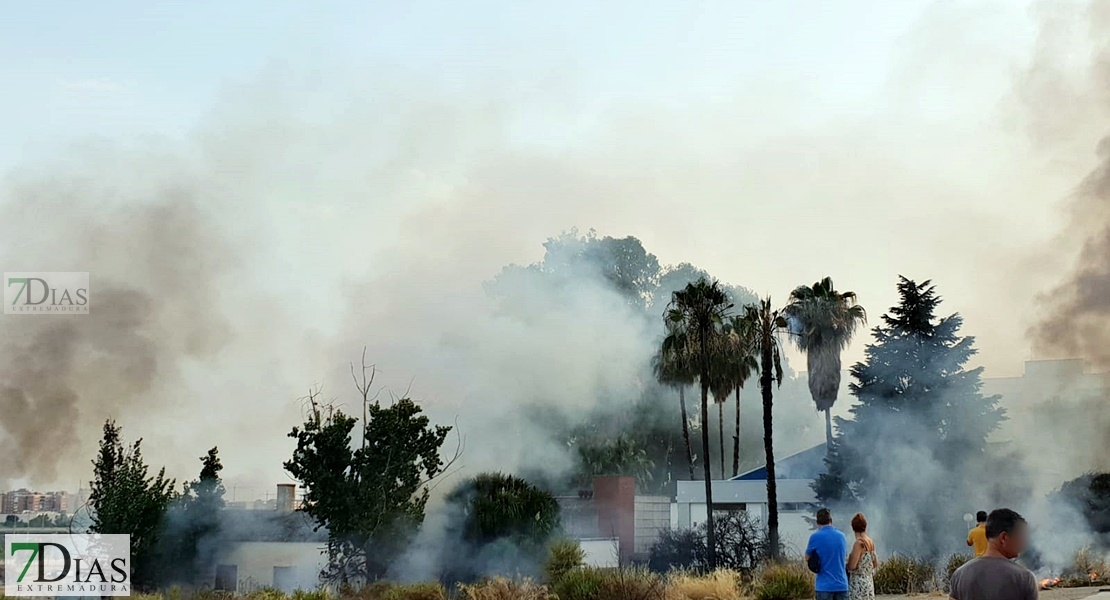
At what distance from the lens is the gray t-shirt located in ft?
20.1

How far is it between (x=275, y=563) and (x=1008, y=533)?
91.1ft

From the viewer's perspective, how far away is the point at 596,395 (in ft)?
191

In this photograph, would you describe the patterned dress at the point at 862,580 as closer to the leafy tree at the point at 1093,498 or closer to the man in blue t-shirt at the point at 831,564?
the man in blue t-shirt at the point at 831,564

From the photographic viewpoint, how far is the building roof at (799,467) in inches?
1763

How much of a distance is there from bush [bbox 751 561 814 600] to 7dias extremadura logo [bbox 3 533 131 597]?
1456 cm

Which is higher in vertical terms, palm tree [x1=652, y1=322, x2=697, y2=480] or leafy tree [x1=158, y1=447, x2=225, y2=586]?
palm tree [x1=652, y1=322, x2=697, y2=480]

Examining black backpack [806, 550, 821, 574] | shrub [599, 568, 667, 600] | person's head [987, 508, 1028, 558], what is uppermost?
person's head [987, 508, 1028, 558]

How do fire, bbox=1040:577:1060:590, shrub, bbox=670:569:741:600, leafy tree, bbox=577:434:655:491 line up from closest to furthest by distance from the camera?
shrub, bbox=670:569:741:600 → fire, bbox=1040:577:1060:590 → leafy tree, bbox=577:434:655:491

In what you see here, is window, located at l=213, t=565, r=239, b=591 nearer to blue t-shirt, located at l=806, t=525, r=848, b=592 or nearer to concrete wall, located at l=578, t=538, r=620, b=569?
concrete wall, located at l=578, t=538, r=620, b=569

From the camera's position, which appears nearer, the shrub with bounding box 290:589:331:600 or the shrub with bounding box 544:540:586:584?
the shrub with bounding box 290:589:331:600

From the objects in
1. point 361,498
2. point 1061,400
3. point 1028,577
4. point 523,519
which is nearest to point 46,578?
point 361,498

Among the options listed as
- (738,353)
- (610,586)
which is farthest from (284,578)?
(738,353)

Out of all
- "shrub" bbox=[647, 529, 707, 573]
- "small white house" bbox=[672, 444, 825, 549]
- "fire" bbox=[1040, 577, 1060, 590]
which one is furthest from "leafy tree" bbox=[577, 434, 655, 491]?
"fire" bbox=[1040, 577, 1060, 590]

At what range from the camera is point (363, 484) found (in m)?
27.3
